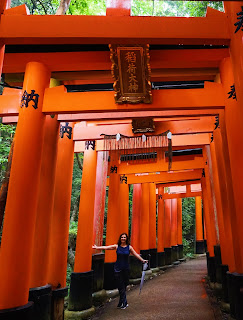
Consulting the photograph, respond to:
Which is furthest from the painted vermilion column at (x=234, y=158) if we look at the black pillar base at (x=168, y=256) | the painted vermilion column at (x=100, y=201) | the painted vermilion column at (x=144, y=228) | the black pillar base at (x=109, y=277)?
the black pillar base at (x=168, y=256)

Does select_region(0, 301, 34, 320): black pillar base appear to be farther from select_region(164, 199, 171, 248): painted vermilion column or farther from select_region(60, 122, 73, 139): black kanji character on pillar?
select_region(164, 199, 171, 248): painted vermilion column

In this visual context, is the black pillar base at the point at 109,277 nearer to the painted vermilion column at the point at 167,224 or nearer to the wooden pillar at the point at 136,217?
the wooden pillar at the point at 136,217

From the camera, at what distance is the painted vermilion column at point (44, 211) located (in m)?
5.09

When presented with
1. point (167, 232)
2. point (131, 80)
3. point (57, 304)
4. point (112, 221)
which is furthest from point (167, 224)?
point (131, 80)

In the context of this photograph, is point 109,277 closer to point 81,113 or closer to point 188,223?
point 81,113

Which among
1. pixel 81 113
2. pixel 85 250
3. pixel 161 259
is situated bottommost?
pixel 161 259

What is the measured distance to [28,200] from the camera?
448 cm

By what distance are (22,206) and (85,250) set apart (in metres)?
3.43

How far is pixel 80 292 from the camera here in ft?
23.0

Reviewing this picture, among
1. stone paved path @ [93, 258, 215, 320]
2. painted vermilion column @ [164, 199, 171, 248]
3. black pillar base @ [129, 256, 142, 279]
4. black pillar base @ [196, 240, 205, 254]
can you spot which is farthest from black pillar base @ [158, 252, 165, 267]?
Result: black pillar base @ [196, 240, 205, 254]

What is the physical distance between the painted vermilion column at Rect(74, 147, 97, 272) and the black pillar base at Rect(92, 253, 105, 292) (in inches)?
60.6

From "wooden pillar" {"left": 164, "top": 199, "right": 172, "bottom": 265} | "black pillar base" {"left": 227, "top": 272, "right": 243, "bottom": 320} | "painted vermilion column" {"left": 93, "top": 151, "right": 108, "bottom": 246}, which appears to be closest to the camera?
"black pillar base" {"left": 227, "top": 272, "right": 243, "bottom": 320}

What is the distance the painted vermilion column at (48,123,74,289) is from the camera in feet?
19.6

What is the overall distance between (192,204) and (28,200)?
25.1 metres
